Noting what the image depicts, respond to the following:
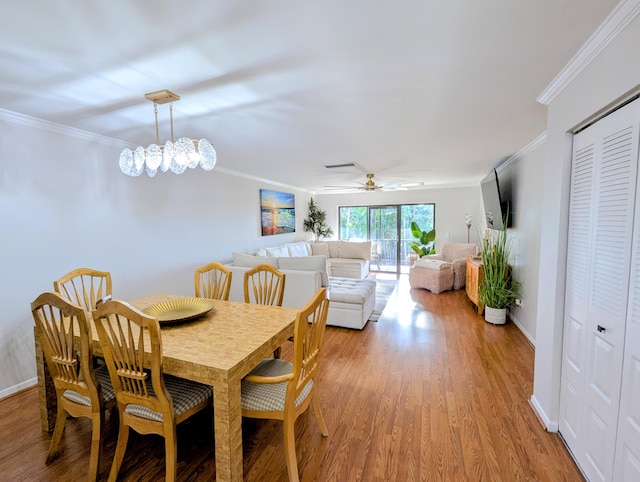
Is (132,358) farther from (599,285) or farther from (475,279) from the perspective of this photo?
(475,279)

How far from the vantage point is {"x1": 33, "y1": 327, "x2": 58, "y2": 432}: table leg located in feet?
6.20

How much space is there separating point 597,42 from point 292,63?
154cm

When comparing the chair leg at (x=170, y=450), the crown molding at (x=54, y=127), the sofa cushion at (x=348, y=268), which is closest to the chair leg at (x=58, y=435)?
the chair leg at (x=170, y=450)

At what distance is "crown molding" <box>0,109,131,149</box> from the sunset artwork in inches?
116

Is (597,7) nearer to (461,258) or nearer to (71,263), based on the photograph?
(71,263)

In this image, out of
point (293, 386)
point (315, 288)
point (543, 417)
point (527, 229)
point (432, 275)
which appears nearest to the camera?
point (293, 386)

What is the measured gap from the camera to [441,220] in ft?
24.3

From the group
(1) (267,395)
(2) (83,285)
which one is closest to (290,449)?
(1) (267,395)

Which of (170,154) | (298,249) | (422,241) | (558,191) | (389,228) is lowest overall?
(298,249)

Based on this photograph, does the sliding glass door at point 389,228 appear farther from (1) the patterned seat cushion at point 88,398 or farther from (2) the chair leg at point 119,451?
(2) the chair leg at point 119,451

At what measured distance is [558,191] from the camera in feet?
5.98

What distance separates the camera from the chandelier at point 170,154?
6.07 feet

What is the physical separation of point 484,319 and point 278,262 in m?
3.06

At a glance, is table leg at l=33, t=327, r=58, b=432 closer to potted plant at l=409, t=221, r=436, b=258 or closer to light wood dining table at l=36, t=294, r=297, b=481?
light wood dining table at l=36, t=294, r=297, b=481
